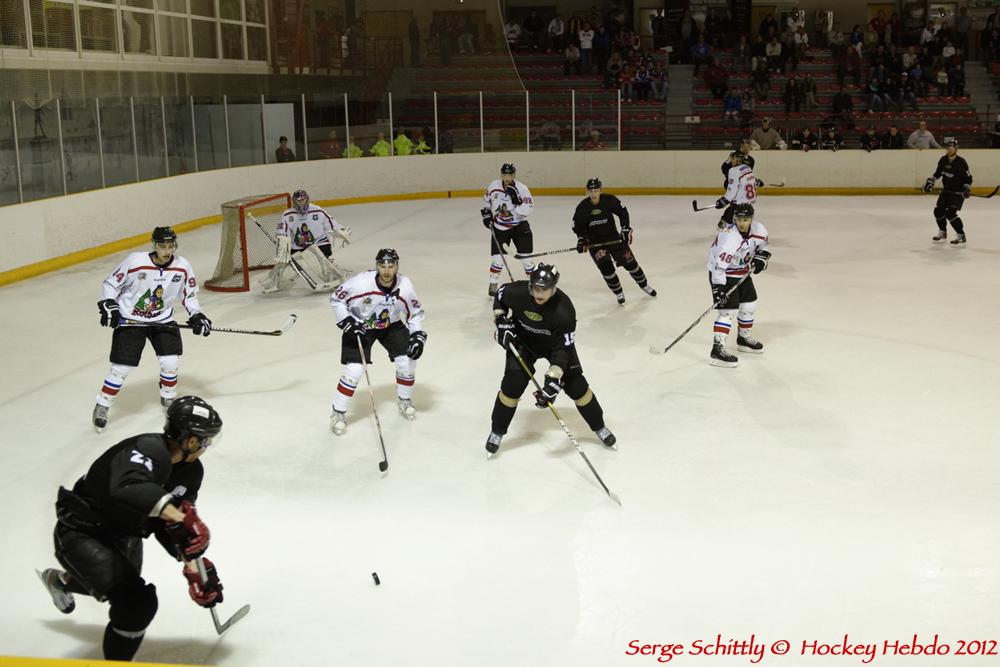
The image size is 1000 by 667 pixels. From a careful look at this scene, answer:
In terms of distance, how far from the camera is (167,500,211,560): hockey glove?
330 cm

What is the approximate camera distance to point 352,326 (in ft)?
19.6

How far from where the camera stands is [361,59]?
1764 centimetres

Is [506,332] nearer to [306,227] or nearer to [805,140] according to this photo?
[306,227]

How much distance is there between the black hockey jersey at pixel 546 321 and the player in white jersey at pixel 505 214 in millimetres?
4031

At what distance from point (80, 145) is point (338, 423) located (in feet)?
23.4

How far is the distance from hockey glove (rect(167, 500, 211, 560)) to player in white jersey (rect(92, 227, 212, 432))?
3067 mm

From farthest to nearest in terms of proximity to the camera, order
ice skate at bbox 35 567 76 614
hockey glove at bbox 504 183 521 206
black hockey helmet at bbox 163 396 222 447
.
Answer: hockey glove at bbox 504 183 521 206 < ice skate at bbox 35 567 76 614 < black hockey helmet at bbox 163 396 222 447

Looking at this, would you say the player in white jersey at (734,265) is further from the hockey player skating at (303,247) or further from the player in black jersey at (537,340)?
the hockey player skating at (303,247)

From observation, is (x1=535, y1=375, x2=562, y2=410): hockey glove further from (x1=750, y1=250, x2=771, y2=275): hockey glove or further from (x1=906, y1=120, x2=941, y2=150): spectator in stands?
(x1=906, y1=120, x2=941, y2=150): spectator in stands

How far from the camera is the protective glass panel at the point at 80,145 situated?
11.5 meters

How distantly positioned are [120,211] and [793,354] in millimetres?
8234

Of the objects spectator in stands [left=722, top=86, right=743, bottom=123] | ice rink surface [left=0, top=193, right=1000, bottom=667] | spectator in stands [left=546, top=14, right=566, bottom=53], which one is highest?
spectator in stands [left=546, top=14, right=566, bottom=53]

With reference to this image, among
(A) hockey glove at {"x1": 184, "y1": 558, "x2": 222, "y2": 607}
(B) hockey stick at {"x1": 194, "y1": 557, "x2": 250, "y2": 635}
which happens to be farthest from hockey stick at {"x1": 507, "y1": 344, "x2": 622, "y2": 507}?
(A) hockey glove at {"x1": 184, "y1": 558, "x2": 222, "y2": 607}

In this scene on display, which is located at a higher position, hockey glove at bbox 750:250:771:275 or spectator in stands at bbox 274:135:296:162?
spectator in stands at bbox 274:135:296:162
